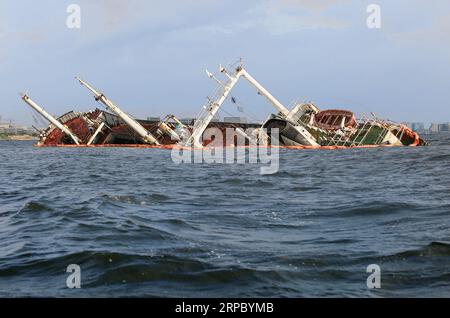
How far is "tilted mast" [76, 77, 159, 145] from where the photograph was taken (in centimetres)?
5750

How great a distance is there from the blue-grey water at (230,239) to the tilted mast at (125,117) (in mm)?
38096

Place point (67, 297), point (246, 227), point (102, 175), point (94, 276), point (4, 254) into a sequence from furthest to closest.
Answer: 1. point (102, 175)
2. point (246, 227)
3. point (4, 254)
4. point (94, 276)
5. point (67, 297)

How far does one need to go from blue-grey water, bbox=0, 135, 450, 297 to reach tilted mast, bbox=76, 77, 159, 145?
38.1 metres

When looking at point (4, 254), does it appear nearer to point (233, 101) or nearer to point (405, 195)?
point (405, 195)

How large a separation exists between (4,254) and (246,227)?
521cm

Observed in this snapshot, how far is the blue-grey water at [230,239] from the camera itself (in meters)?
7.52

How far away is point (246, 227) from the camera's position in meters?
11.9
